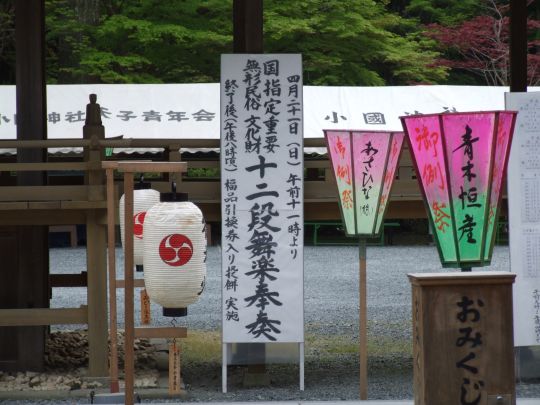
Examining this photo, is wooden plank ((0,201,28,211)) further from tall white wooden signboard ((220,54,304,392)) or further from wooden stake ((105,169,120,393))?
tall white wooden signboard ((220,54,304,392))

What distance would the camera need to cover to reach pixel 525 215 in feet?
26.9

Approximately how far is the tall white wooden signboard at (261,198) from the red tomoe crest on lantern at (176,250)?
5.95 ft

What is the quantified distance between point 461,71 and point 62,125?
1036 centimetres

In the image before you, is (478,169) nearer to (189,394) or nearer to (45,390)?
(189,394)

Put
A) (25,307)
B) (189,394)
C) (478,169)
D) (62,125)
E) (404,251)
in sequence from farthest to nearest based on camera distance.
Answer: (404,251)
(62,125)
(25,307)
(189,394)
(478,169)

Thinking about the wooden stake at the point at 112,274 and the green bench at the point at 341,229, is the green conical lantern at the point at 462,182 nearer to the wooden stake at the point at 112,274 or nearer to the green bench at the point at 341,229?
the wooden stake at the point at 112,274

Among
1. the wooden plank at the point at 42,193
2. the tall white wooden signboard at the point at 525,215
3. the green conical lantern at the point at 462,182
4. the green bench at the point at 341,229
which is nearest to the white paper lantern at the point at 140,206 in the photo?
the wooden plank at the point at 42,193

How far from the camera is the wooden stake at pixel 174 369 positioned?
24.2 feet

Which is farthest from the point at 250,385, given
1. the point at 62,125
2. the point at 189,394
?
the point at 62,125

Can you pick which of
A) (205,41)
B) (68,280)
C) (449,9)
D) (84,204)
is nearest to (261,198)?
→ (84,204)

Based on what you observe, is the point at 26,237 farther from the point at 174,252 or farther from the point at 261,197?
the point at 174,252

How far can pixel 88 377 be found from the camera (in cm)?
820

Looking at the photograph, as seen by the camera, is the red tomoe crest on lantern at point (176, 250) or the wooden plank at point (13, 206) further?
the wooden plank at point (13, 206)

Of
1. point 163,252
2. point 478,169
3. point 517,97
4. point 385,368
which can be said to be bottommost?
point 385,368
